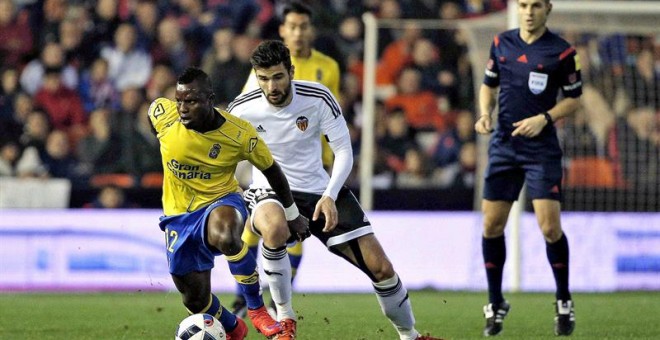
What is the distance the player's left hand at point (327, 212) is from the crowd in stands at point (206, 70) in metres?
7.49

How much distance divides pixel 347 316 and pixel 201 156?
10.2 ft

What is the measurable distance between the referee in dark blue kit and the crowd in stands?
5.76 m

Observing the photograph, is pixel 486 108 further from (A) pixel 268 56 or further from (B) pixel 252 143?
(B) pixel 252 143

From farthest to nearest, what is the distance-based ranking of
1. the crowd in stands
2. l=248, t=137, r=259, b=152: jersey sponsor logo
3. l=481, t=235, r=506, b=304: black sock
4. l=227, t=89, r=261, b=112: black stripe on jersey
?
1. the crowd in stands
2. l=481, t=235, r=506, b=304: black sock
3. l=227, t=89, r=261, b=112: black stripe on jersey
4. l=248, t=137, r=259, b=152: jersey sponsor logo

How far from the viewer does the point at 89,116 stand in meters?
15.5

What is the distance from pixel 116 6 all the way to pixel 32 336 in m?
8.82

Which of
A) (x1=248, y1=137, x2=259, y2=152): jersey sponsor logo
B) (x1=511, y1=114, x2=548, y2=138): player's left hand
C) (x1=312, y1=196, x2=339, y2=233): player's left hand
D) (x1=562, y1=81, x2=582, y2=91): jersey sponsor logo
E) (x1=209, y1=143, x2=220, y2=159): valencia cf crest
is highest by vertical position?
(x1=248, y1=137, x2=259, y2=152): jersey sponsor logo

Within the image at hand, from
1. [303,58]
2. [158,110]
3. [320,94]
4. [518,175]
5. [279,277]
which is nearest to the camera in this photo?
[158,110]

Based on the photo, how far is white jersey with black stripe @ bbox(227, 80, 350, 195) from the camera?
24.0ft

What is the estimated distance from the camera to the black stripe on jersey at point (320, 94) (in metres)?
7.32

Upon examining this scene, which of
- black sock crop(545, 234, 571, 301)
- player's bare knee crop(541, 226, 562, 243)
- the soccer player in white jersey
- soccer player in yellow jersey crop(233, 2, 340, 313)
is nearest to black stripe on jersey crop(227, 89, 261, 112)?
the soccer player in white jersey

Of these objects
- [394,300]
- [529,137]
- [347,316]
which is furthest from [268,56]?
[347,316]

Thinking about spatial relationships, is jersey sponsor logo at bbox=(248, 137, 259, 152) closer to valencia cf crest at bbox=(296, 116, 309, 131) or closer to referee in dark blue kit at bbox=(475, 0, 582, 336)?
valencia cf crest at bbox=(296, 116, 309, 131)

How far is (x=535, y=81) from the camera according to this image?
8.45 m
